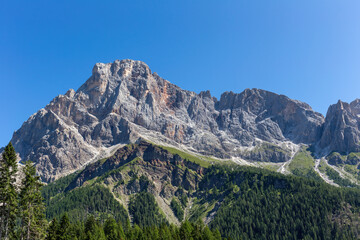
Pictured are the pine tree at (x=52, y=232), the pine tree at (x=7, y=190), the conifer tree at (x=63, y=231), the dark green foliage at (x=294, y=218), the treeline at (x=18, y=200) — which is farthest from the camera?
the dark green foliage at (x=294, y=218)

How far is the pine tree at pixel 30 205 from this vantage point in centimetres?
4994

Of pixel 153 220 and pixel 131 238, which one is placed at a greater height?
pixel 153 220

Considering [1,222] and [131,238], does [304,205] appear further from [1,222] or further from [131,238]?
[1,222]

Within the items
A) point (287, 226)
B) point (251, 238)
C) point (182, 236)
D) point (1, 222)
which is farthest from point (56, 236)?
point (287, 226)

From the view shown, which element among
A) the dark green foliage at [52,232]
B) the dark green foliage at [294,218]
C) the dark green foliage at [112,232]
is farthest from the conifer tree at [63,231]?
the dark green foliage at [294,218]

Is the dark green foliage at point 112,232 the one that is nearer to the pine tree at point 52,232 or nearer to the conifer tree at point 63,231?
the conifer tree at point 63,231

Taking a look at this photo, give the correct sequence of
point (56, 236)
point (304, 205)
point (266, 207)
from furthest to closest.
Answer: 1. point (266, 207)
2. point (304, 205)
3. point (56, 236)

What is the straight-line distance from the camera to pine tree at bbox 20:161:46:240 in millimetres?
49938

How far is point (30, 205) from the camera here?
5044 centimetres

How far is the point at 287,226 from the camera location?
173 metres

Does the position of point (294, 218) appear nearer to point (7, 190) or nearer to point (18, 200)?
point (18, 200)

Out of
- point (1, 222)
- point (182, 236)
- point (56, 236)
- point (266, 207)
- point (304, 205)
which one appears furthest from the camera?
point (266, 207)

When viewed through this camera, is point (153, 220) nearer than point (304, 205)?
No

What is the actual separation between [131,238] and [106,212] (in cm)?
11403
